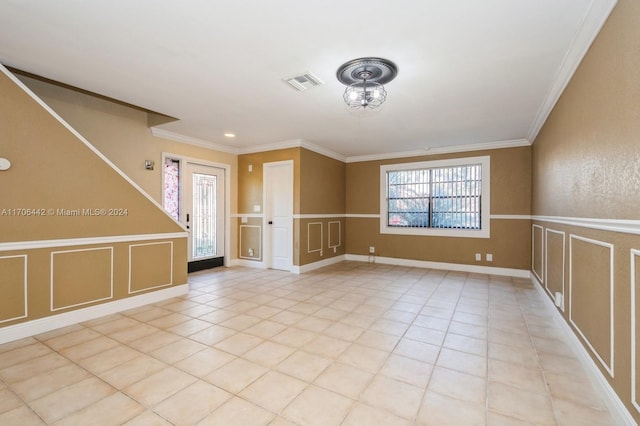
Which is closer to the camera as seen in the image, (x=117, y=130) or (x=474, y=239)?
(x=117, y=130)

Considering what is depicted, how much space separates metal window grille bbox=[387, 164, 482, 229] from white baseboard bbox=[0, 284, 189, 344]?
4651mm

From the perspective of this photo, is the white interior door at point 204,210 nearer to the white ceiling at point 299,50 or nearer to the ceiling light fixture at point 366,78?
the white ceiling at point 299,50

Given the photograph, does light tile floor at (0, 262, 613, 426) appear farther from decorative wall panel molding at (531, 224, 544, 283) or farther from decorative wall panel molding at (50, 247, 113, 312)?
decorative wall panel molding at (531, 224, 544, 283)

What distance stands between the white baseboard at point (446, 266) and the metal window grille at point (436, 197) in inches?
29.9

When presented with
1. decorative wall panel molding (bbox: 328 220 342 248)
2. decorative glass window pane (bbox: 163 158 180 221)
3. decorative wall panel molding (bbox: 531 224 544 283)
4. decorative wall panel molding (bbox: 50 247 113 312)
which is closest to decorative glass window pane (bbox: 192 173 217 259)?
decorative glass window pane (bbox: 163 158 180 221)

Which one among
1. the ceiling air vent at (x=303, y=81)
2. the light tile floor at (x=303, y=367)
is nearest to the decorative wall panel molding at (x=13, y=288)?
the light tile floor at (x=303, y=367)

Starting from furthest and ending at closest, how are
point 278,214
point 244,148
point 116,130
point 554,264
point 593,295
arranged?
point 244,148
point 278,214
point 116,130
point 554,264
point 593,295

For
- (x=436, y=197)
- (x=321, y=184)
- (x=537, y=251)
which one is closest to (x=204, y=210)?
(x=321, y=184)

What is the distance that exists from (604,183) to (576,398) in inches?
55.1

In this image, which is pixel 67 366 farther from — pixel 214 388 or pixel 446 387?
pixel 446 387

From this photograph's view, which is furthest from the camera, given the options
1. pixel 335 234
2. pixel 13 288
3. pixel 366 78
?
pixel 335 234

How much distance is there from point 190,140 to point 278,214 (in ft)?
6.91

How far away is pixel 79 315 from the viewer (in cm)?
299

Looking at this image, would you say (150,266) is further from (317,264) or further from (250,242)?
(317,264)
